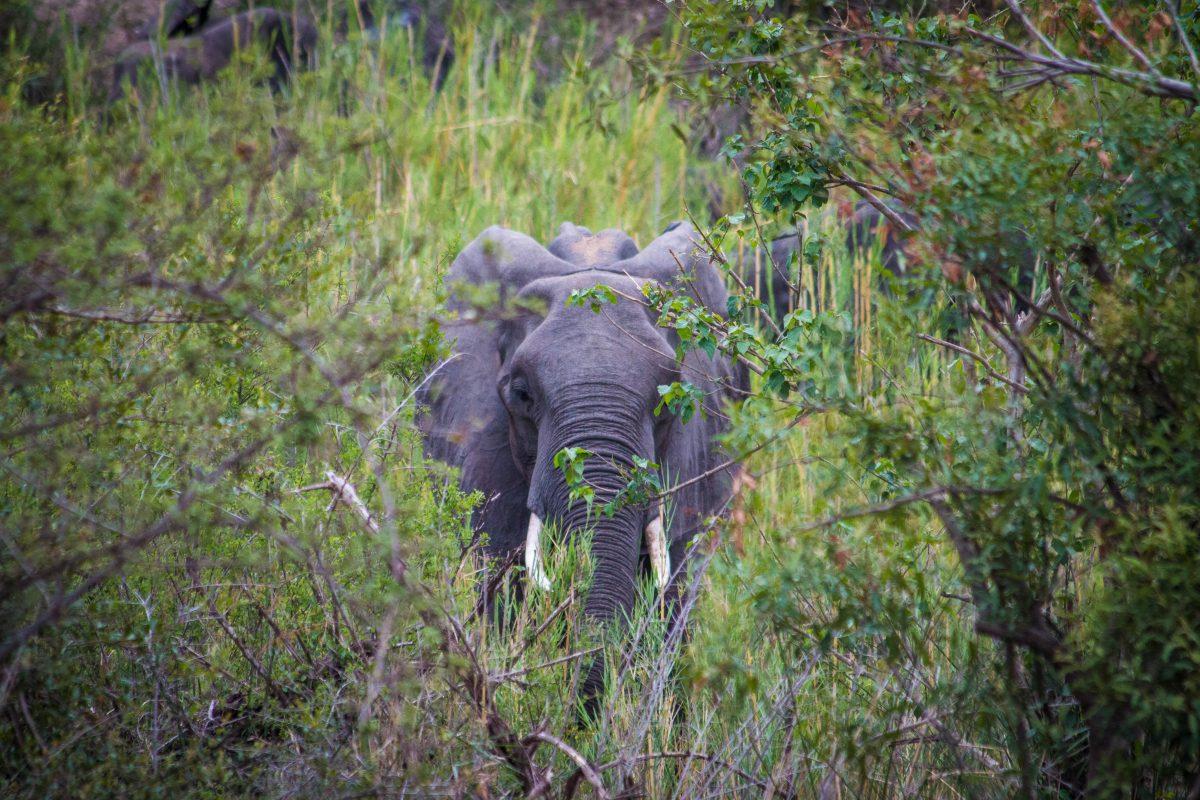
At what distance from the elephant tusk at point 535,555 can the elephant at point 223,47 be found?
7.38 meters

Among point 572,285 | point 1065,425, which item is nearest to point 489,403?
point 572,285

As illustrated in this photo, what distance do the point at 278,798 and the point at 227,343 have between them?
4.02ft

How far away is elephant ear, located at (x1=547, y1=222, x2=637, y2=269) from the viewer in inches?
220

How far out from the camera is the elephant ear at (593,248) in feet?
18.3

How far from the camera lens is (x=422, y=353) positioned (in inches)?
169

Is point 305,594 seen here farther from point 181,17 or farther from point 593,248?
point 181,17

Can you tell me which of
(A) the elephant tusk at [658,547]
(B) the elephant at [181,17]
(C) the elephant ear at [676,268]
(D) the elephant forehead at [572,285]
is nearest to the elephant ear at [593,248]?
(C) the elephant ear at [676,268]

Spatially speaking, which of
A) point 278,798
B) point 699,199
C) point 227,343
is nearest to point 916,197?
point 227,343

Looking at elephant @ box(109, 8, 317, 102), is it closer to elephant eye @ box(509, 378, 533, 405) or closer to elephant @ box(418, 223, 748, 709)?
elephant @ box(418, 223, 748, 709)

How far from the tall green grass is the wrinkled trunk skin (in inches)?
6.3

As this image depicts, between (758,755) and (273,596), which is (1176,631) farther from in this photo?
(273,596)

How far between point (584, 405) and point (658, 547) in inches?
29.5

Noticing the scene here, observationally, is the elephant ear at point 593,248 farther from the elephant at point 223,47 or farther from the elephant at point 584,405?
the elephant at point 223,47

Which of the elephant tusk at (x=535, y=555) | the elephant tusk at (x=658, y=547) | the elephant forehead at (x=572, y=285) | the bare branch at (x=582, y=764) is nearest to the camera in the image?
the bare branch at (x=582, y=764)
